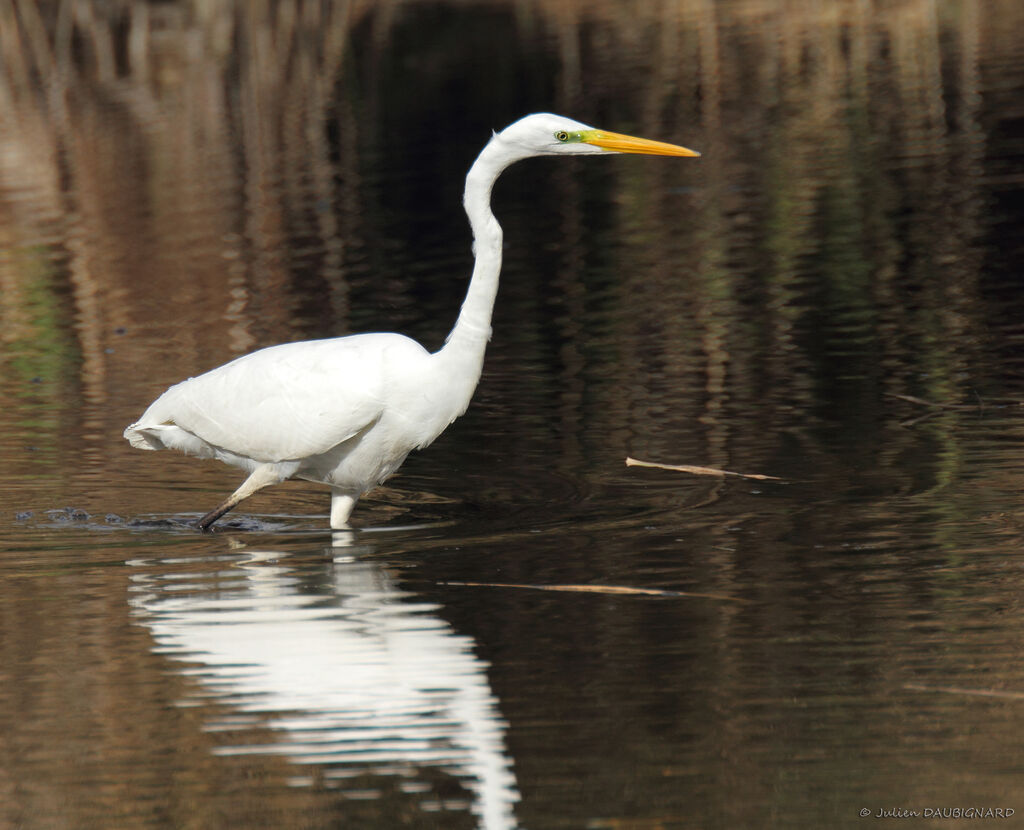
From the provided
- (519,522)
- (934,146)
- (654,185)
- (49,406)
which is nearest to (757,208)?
(654,185)

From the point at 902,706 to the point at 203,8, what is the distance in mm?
34612

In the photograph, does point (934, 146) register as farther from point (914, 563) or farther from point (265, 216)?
point (914, 563)

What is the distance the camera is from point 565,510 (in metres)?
7.73

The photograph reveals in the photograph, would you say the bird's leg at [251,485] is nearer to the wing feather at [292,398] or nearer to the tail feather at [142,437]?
the wing feather at [292,398]

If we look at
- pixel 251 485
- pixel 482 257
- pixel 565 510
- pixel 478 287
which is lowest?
pixel 565 510

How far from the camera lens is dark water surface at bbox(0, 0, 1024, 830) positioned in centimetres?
493

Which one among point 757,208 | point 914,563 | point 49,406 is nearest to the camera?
point 914,563

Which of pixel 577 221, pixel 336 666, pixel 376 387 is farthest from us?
pixel 577 221

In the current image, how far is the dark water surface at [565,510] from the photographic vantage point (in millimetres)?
4930

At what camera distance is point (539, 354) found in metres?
10.8

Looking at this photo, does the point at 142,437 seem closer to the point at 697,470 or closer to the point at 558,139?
the point at 558,139

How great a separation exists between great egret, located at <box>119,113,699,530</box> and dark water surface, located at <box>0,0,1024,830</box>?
0.37m

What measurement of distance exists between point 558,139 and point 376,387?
1319 mm

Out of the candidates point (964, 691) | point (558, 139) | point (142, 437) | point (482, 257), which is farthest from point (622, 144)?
point (964, 691)
